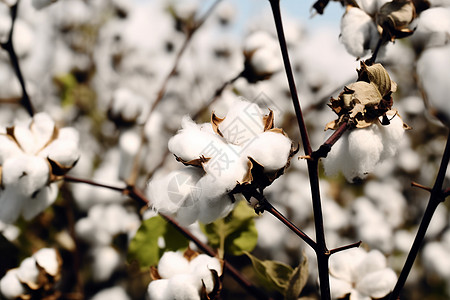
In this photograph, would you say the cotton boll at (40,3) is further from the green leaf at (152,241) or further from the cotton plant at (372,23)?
the cotton plant at (372,23)

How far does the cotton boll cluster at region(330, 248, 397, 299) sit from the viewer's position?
28.5 inches

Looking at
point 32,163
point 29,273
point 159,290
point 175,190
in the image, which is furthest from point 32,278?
point 175,190

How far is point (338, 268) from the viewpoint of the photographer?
30.7 inches

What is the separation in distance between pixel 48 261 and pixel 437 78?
796mm

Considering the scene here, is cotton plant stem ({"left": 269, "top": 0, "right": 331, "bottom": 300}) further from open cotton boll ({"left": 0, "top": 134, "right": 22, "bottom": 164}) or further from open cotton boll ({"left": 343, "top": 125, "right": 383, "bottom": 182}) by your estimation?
open cotton boll ({"left": 0, "top": 134, "right": 22, "bottom": 164})

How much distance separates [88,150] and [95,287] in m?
1.01

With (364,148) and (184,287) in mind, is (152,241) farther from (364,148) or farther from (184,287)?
(364,148)

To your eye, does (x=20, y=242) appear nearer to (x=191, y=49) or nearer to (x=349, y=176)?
(x=349, y=176)

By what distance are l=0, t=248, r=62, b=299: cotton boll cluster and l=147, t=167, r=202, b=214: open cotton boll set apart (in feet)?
1.37

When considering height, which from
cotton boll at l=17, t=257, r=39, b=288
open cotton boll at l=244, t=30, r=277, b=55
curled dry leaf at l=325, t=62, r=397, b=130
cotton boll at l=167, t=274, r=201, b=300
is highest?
curled dry leaf at l=325, t=62, r=397, b=130

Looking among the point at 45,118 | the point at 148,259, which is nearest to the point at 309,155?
the point at 148,259

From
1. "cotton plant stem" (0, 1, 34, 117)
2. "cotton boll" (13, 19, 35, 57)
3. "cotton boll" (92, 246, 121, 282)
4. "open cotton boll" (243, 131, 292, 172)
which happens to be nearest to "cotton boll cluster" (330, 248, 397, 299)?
"open cotton boll" (243, 131, 292, 172)

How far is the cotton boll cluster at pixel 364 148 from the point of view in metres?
0.59

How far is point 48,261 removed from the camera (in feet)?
2.91
